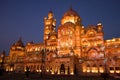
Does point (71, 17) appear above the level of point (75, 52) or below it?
above

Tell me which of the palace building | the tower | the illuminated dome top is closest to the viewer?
the palace building

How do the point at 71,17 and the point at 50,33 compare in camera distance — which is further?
the point at 50,33

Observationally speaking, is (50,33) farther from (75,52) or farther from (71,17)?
(75,52)

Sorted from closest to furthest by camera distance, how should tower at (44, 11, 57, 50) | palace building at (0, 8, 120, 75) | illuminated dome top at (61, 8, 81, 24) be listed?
1. palace building at (0, 8, 120, 75)
2. illuminated dome top at (61, 8, 81, 24)
3. tower at (44, 11, 57, 50)

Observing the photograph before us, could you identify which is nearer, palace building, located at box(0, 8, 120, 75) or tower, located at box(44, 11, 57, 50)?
palace building, located at box(0, 8, 120, 75)

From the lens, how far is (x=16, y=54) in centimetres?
7369

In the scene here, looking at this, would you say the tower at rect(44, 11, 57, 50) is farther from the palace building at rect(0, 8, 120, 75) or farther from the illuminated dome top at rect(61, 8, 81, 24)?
the illuminated dome top at rect(61, 8, 81, 24)

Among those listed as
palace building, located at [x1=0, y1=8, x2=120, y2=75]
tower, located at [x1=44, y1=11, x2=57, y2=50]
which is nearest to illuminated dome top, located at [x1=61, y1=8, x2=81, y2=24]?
palace building, located at [x1=0, y1=8, x2=120, y2=75]

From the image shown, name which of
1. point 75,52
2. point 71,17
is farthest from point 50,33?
point 75,52

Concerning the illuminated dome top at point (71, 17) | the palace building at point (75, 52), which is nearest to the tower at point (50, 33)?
the palace building at point (75, 52)

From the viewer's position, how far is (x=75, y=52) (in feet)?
168

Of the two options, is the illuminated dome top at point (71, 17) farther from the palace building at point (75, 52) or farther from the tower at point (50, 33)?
the tower at point (50, 33)

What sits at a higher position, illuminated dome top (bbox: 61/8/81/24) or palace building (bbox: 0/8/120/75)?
illuminated dome top (bbox: 61/8/81/24)

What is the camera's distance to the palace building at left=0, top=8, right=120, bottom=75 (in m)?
46.5
